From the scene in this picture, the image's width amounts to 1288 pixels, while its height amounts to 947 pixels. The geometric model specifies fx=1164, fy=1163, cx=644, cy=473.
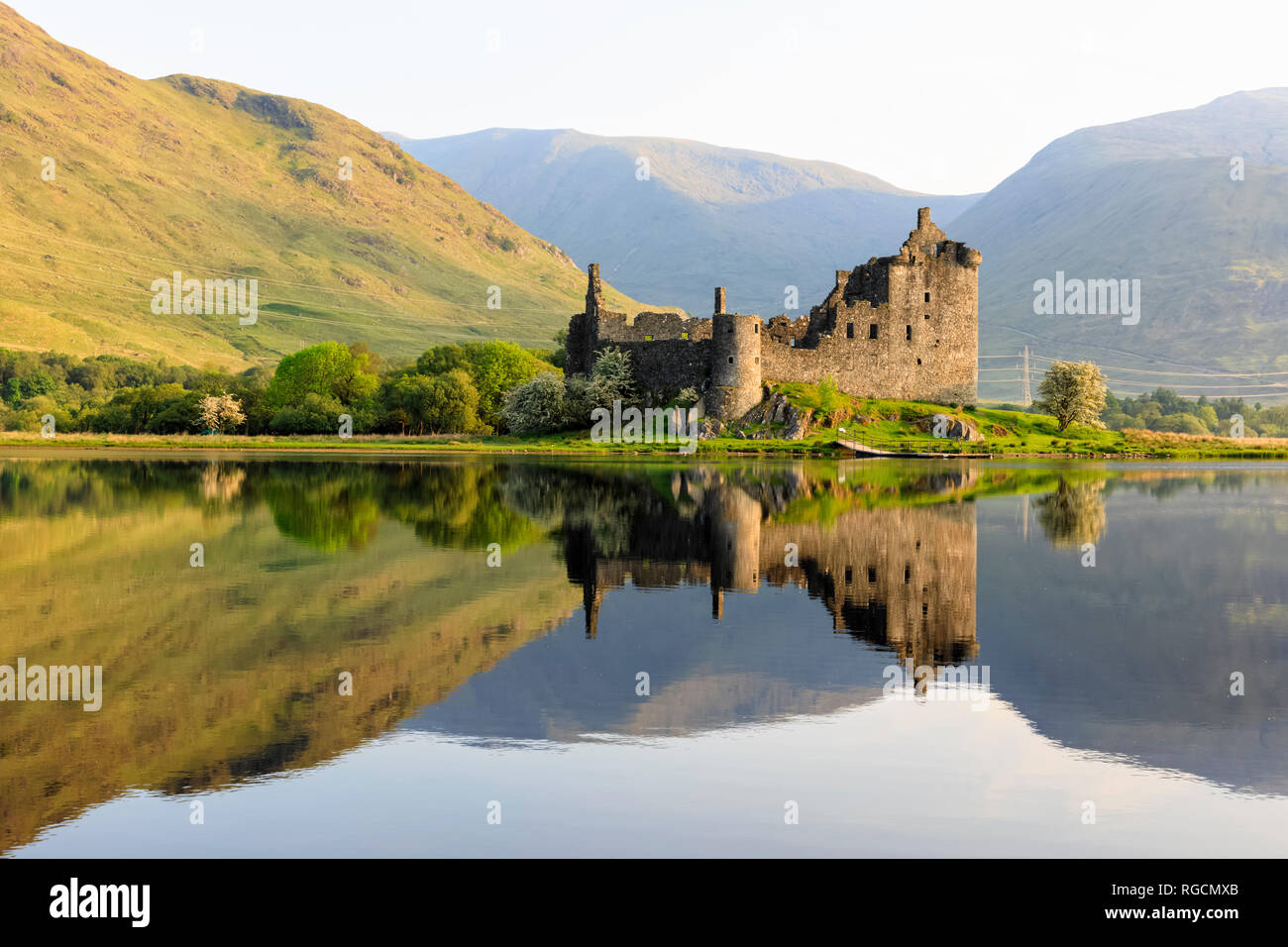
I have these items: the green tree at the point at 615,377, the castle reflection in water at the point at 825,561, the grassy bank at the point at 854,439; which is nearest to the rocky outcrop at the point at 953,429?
the grassy bank at the point at 854,439

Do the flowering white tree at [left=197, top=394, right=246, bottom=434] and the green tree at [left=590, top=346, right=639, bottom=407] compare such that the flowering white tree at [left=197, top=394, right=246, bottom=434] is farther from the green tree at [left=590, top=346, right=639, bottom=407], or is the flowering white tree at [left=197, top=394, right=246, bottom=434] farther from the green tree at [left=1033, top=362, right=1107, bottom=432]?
the green tree at [left=1033, top=362, right=1107, bottom=432]

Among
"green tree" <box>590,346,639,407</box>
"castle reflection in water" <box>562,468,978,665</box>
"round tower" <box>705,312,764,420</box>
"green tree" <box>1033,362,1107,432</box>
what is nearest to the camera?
"castle reflection in water" <box>562,468,978,665</box>

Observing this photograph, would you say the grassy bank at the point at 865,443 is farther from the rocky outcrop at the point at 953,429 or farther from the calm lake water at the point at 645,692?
the calm lake water at the point at 645,692

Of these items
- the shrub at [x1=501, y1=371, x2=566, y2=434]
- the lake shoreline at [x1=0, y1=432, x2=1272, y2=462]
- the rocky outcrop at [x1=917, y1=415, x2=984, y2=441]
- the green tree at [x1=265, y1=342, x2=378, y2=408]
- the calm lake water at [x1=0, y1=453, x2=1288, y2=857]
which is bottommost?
the calm lake water at [x1=0, y1=453, x2=1288, y2=857]

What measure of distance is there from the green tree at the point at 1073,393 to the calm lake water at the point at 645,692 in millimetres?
57096

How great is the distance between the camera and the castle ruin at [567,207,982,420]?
7794 centimetres

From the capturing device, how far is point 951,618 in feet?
57.3

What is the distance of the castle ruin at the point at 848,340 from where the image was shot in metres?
77.9

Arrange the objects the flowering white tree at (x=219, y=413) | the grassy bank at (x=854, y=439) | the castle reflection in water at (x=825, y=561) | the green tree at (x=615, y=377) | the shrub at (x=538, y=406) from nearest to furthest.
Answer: the castle reflection in water at (x=825, y=561) < the grassy bank at (x=854, y=439) < the green tree at (x=615, y=377) < the shrub at (x=538, y=406) < the flowering white tree at (x=219, y=413)

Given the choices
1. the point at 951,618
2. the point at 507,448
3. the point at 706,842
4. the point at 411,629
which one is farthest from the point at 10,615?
the point at 507,448

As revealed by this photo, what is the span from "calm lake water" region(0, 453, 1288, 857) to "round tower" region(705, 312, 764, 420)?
1879 inches

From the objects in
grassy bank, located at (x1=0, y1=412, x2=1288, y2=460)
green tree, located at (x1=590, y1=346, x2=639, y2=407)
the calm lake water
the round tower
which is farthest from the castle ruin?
the calm lake water

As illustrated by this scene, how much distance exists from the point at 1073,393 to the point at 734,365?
84.1 feet
